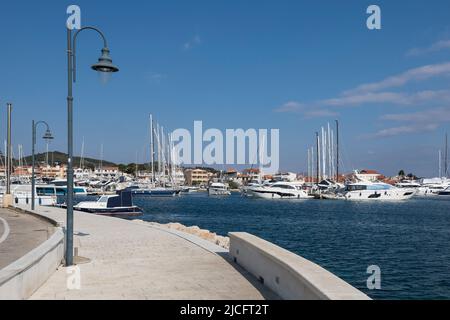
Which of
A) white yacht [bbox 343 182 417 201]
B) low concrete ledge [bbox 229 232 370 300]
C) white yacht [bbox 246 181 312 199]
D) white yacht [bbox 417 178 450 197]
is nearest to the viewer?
low concrete ledge [bbox 229 232 370 300]

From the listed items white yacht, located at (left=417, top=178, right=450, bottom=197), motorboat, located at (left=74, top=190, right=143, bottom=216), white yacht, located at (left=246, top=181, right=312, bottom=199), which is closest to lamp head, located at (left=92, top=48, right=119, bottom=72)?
motorboat, located at (left=74, top=190, right=143, bottom=216)

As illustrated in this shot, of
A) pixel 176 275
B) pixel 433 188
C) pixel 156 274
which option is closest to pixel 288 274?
pixel 176 275

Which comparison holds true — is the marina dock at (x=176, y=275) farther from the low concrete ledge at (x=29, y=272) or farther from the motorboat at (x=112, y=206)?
the motorboat at (x=112, y=206)

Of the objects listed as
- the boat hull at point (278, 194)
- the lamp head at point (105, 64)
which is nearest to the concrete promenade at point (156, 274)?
the lamp head at point (105, 64)

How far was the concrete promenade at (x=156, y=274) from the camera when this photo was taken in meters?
8.55

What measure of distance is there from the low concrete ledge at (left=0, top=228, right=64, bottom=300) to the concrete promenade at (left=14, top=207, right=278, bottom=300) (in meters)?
0.21

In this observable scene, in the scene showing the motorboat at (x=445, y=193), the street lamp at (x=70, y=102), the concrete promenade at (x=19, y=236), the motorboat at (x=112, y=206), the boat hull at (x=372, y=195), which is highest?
the street lamp at (x=70, y=102)

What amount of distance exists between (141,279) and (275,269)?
3.18 m

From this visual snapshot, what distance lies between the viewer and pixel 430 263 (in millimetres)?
22938

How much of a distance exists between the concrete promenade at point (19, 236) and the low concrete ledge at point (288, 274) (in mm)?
6275

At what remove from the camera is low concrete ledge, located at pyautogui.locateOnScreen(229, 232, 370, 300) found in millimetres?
6004

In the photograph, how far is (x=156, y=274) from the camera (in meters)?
10.5

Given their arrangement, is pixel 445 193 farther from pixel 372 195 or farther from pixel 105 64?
pixel 105 64

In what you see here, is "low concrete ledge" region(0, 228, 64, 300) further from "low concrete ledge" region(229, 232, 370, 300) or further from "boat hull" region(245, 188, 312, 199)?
"boat hull" region(245, 188, 312, 199)
